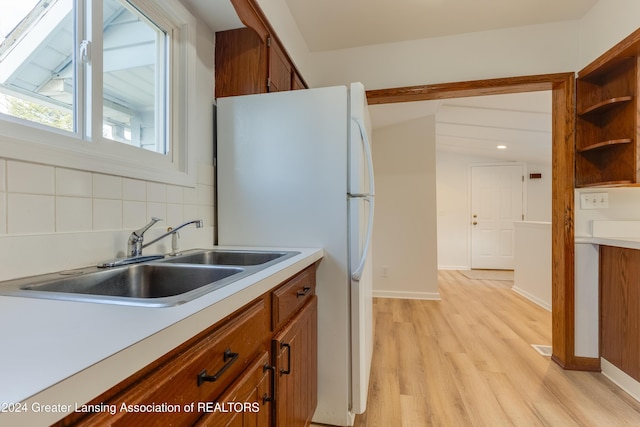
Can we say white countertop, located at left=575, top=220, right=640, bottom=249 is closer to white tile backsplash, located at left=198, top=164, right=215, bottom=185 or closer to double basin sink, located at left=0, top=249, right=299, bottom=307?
double basin sink, located at left=0, top=249, right=299, bottom=307

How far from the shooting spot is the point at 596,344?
2074 millimetres

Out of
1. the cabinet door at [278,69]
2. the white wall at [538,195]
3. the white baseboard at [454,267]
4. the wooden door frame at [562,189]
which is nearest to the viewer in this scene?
the cabinet door at [278,69]

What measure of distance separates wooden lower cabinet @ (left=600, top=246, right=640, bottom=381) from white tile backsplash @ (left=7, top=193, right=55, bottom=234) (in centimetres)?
275

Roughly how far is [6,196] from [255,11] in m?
1.28

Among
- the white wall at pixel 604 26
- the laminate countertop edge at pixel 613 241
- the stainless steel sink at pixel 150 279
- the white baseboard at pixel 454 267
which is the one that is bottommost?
the white baseboard at pixel 454 267

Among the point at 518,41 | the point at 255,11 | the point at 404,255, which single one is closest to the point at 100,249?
the point at 255,11

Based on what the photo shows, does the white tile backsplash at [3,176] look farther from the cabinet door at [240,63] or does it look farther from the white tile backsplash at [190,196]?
the cabinet door at [240,63]

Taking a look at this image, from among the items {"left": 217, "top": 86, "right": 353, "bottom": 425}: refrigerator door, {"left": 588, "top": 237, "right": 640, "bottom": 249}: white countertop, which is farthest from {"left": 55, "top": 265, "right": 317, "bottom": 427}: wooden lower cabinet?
{"left": 588, "top": 237, "right": 640, "bottom": 249}: white countertop

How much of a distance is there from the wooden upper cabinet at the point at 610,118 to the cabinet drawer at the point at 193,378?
90.3 inches

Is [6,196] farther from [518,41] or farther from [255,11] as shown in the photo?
[518,41]

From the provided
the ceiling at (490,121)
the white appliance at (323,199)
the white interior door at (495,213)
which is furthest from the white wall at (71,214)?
the white interior door at (495,213)

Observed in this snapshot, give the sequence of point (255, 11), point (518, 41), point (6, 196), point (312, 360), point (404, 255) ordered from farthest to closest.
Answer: point (404, 255) → point (518, 41) → point (255, 11) → point (312, 360) → point (6, 196)

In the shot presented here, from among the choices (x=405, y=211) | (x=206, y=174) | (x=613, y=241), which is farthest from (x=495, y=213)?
(x=206, y=174)

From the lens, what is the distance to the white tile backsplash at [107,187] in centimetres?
102
